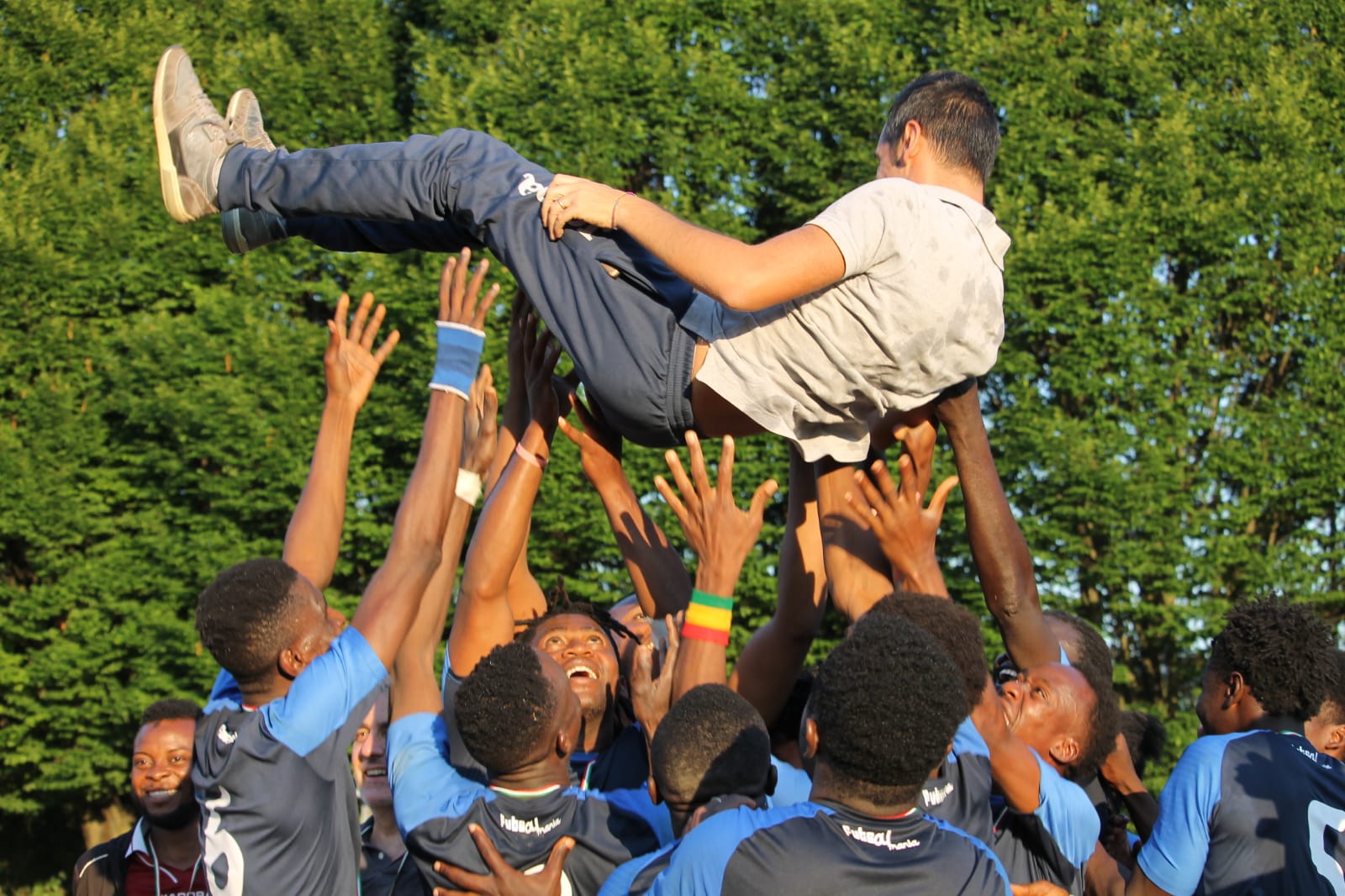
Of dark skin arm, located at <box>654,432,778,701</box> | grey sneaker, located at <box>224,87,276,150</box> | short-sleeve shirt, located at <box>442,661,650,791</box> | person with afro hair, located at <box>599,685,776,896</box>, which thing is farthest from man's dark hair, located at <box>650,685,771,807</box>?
grey sneaker, located at <box>224,87,276,150</box>

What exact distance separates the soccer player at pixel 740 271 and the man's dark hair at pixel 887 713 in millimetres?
1018

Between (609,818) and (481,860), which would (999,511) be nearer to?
(609,818)

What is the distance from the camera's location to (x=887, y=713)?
8.63 feet

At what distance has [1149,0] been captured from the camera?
14273 millimetres

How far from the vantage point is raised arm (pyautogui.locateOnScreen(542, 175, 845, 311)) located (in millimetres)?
3297

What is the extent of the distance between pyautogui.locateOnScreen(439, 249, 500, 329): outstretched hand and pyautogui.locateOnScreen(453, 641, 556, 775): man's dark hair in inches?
41.5

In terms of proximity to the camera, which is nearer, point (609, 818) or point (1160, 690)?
point (609, 818)

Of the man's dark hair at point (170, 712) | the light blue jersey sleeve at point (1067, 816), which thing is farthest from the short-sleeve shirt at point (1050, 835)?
the man's dark hair at point (170, 712)

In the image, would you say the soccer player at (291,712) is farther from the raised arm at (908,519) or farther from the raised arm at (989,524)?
the raised arm at (989,524)

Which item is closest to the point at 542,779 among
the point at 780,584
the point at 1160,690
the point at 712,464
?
the point at 780,584

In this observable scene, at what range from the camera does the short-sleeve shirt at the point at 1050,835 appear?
353 centimetres

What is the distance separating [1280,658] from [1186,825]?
59cm

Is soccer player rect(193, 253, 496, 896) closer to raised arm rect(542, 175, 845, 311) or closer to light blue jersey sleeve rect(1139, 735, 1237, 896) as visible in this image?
raised arm rect(542, 175, 845, 311)

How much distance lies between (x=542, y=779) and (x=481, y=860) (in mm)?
256
